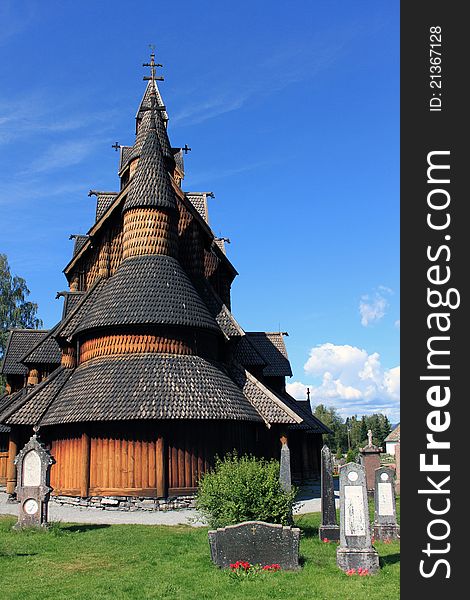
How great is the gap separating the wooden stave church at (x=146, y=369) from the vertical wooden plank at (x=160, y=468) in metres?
0.03

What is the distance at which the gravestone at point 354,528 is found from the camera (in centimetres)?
952

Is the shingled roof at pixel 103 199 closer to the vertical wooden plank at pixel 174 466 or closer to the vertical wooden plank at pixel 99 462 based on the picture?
the vertical wooden plank at pixel 99 462

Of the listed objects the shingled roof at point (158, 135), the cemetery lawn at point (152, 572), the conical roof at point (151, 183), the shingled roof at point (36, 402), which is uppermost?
the shingled roof at point (158, 135)

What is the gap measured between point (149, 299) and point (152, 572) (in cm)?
1153

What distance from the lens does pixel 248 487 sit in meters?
10.8

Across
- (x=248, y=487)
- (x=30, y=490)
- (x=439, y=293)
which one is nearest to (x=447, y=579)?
(x=439, y=293)

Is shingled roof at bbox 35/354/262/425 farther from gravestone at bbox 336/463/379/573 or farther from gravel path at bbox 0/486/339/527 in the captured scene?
gravestone at bbox 336/463/379/573

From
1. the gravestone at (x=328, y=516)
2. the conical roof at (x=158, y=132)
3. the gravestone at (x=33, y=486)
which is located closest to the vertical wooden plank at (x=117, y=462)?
the gravestone at (x=33, y=486)

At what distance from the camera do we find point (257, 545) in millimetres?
9508

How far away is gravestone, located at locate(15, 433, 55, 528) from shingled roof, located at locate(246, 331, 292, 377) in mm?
13708

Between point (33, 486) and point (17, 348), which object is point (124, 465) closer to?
point (33, 486)

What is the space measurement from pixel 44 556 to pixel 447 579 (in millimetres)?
7434

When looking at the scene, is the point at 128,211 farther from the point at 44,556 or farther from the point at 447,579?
the point at 447,579

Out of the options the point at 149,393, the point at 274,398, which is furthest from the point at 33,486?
the point at 274,398
